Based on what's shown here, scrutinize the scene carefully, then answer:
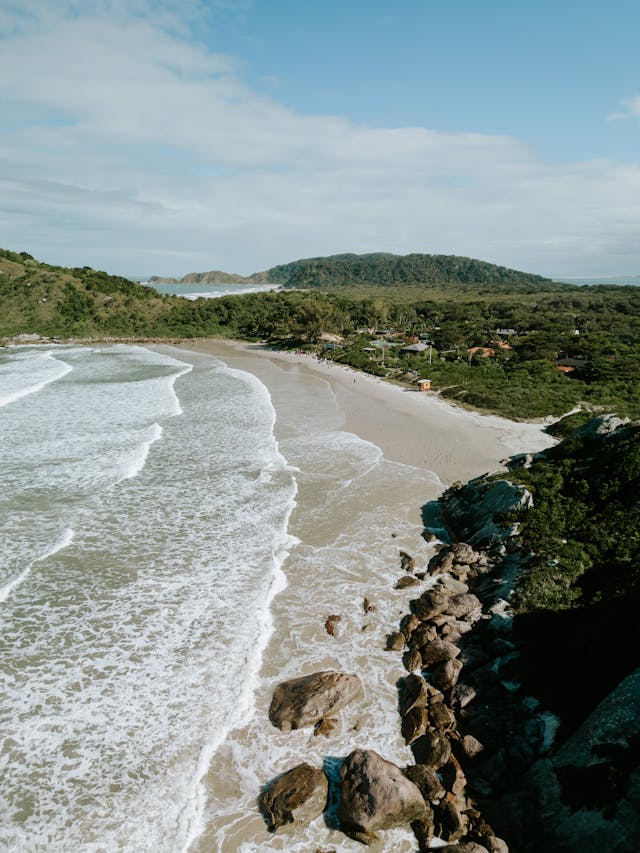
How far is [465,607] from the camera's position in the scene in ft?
43.0

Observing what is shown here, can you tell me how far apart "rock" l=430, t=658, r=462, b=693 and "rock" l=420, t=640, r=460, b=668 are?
0.19m

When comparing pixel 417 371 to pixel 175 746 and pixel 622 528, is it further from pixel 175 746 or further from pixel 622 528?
pixel 175 746

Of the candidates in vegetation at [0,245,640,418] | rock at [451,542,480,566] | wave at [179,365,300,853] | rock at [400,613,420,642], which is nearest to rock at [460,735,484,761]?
rock at [400,613,420,642]

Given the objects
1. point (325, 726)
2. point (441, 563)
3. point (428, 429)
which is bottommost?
point (325, 726)

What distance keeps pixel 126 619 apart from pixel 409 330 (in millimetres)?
74862

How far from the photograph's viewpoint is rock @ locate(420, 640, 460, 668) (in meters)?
11.5

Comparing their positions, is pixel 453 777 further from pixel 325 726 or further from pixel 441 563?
pixel 441 563

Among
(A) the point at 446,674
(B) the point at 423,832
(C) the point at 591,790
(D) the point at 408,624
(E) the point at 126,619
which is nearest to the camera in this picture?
(C) the point at 591,790

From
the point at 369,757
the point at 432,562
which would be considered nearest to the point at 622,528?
the point at 432,562

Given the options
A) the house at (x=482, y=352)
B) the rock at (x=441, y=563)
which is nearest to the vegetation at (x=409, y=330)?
the house at (x=482, y=352)

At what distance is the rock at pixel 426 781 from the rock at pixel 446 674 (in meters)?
2.11

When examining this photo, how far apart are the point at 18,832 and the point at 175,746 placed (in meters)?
2.73

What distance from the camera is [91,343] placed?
265ft

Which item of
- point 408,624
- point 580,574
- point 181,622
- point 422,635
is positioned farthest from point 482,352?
point 181,622
